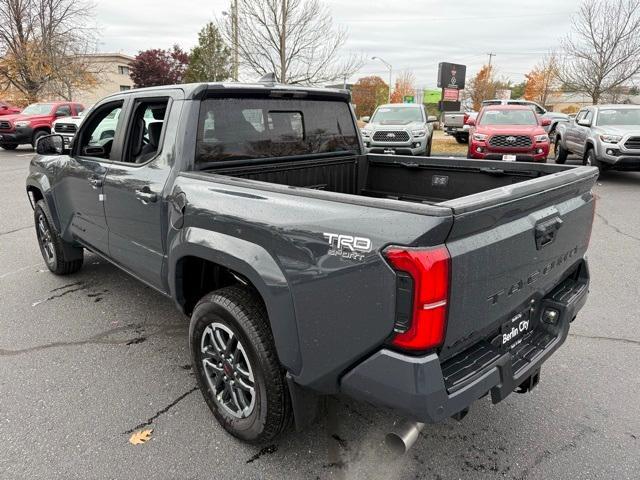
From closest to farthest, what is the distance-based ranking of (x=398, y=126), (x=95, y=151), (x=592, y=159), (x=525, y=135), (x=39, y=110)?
(x=95, y=151)
(x=592, y=159)
(x=525, y=135)
(x=398, y=126)
(x=39, y=110)

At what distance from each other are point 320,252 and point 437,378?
65 centimetres

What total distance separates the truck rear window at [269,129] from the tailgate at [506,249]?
174cm

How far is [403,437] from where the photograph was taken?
6.33 ft

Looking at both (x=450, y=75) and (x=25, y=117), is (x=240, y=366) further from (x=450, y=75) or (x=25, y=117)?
(x=450, y=75)

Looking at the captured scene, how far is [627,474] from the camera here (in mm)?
2365

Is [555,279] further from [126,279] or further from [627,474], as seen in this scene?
[126,279]

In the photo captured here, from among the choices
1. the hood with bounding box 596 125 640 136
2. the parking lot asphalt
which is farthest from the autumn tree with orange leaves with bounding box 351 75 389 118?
the parking lot asphalt

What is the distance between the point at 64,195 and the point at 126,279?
111 cm

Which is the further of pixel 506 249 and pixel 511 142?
pixel 511 142

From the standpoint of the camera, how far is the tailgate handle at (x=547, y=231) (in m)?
2.11

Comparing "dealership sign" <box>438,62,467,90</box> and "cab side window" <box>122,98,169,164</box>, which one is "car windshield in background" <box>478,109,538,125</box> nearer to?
"cab side window" <box>122,98,169,164</box>

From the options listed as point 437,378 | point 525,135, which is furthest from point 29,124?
point 437,378

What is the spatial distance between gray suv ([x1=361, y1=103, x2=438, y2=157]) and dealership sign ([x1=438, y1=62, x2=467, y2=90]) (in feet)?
49.4

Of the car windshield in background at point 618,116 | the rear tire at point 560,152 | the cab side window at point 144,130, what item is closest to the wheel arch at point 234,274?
the cab side window at point 144,130
